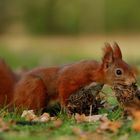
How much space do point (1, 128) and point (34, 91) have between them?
3.87 ft

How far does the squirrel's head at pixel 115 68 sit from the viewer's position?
18.7ft

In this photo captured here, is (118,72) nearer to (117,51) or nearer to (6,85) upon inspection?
(117,51)

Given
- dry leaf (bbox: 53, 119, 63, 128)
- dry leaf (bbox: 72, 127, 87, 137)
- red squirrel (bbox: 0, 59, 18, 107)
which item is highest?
red squirrel (bbox: 0, 59, 18, 107)

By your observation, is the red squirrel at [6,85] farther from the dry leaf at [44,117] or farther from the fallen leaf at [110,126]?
the fallen leaf at [110,126]

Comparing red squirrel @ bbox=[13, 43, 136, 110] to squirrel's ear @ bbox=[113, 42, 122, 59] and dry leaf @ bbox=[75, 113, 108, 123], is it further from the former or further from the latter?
dry leaf @ bbox=[75, 113, 108, 123]

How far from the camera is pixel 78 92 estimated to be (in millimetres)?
5867

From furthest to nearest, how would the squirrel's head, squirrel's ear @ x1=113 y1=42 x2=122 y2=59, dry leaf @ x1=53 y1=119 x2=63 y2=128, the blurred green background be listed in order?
the blurred green background, squirrel's ear @ x1=113 y1=42 x2=122 y2=59, the squirrel's head, dry leaf @ x1=53 y1=119 x2=63 y2=128

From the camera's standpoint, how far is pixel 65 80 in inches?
233

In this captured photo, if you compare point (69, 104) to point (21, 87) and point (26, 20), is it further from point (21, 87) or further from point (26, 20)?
point (26, 20)

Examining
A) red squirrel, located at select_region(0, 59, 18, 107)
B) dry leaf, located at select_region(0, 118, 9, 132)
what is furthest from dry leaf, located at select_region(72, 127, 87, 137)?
red squirrel, located at select_region(0, 59, 18, 107)

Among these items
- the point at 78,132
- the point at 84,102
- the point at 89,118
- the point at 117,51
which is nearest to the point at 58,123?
the point at 78,132

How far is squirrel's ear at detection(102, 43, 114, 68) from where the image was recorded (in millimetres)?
5902

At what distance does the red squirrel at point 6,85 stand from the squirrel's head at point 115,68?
0.80m

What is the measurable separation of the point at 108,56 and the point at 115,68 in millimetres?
143
